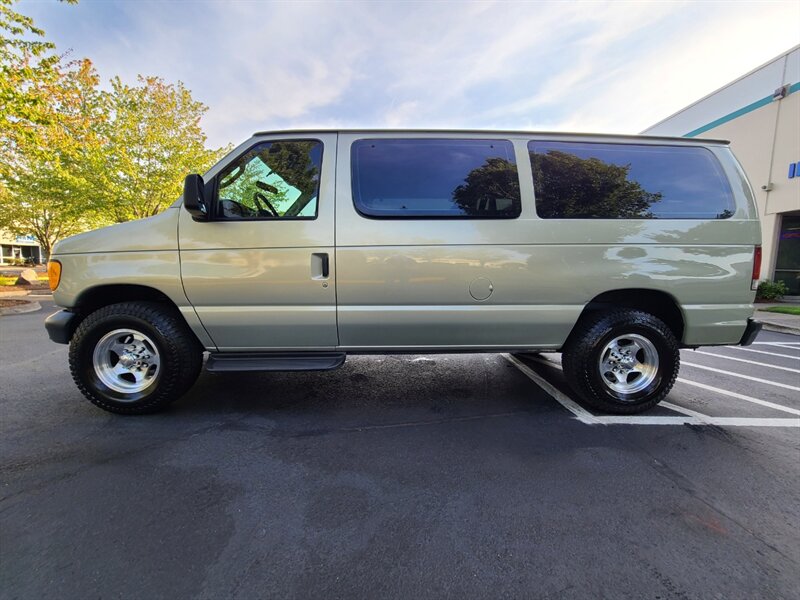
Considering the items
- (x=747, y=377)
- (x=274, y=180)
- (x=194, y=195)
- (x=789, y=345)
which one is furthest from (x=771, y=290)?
(x=194, y=195)

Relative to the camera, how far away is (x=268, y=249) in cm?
296

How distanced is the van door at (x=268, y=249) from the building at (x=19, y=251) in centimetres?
5870

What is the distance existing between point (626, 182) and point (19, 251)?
7313 cm

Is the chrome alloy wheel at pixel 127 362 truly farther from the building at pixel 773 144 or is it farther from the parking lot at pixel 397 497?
the building at pixel 773 144

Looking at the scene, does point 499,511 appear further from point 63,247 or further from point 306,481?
point 63,247

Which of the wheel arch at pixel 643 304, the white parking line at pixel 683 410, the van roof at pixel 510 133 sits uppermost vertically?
the van roof at pixel 510 133

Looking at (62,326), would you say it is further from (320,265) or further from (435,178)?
(435,178)

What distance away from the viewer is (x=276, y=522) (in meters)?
1.89

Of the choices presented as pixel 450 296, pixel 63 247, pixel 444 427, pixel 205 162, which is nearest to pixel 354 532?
pixel 444 427

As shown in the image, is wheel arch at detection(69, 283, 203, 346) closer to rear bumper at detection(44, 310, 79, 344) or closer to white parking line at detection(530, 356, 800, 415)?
rear bumper at detection(44, 310, 79, 344)

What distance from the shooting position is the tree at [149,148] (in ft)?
43.8

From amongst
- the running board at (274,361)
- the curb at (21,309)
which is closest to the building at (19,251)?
the curb at (21,309)

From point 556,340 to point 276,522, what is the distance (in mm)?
2542

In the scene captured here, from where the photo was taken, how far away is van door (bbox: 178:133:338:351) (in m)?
2.97
